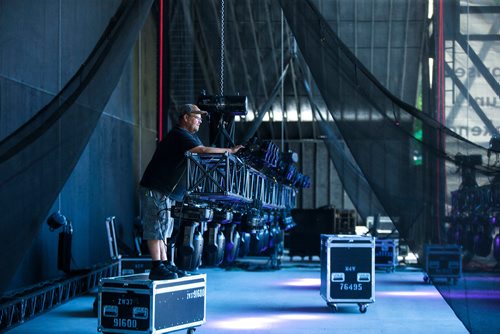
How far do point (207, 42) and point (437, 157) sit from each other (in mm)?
10678

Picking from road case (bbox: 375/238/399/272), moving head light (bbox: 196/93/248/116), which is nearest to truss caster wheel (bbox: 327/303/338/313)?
moving head light (bbox: 196/93/248/116)

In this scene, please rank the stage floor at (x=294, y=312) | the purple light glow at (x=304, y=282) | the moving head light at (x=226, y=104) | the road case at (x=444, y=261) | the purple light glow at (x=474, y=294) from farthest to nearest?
the purple light glow at (x=304, y=282), the moving head light at (x=226, y=104), the stage floor at (x=294, y=312), the road case at (x=444, y=261), the purple light glow at (x=474, y=294)

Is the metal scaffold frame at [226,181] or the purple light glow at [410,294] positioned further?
the purple light glow at [410,294]

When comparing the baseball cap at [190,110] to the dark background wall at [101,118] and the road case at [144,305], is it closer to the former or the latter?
the road case at [144,305]

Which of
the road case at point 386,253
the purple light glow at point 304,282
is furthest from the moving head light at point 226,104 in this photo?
the road case at point 386,253

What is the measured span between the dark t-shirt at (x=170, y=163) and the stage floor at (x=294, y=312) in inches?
62.4

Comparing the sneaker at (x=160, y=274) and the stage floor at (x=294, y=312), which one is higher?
the sneaker at (x=160, y=274)

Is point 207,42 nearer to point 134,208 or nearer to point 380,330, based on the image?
point 134,208

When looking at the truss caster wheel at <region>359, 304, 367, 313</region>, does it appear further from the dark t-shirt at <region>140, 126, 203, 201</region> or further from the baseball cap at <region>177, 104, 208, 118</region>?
the baseball cap at <region>177, 104, 208, 118</region>

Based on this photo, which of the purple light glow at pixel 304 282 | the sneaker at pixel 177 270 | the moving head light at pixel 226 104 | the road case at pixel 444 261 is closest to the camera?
the road case at pixel 444 261

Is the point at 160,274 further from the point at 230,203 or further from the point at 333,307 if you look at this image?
A: the point at 333,307

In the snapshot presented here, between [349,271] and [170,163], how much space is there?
332cm

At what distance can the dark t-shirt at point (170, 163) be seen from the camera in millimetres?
6641

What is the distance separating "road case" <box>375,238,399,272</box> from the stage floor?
73.4 inches
